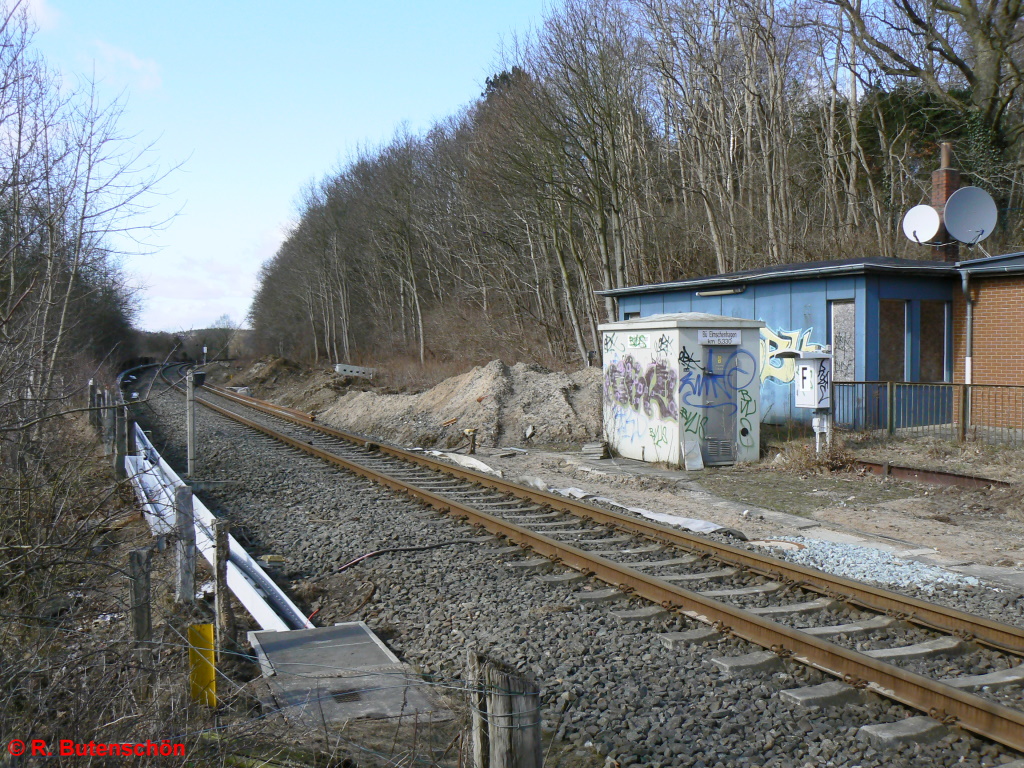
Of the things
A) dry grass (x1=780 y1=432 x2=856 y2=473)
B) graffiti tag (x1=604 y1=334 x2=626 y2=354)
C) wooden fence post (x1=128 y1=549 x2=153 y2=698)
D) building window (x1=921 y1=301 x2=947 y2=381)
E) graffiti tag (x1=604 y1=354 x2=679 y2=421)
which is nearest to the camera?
wooden fence post (x1=128 y1=549 x2=153 y2=698)

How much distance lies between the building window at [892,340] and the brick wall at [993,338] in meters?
1.54

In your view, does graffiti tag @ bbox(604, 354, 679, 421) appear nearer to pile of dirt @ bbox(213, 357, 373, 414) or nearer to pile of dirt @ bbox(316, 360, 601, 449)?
pile of dirt @ bbox(316, 360, 601, 449)

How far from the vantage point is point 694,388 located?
14.5 metres

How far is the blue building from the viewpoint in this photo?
656 inches

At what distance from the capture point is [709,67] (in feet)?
104

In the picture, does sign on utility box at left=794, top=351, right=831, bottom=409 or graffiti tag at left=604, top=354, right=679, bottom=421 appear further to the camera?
graffiti tag at left=604, top=354, right=679, bottom=421

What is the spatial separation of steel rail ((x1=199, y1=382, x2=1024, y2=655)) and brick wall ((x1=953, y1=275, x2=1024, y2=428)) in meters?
9.35

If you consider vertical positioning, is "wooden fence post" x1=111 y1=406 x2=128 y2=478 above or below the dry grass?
above

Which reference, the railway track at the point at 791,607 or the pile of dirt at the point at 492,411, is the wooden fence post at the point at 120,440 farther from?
the pile of dirt at the point at 492,411

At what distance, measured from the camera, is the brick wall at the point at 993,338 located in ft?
51.8

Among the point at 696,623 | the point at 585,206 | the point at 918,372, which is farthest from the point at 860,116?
the point at 696,623

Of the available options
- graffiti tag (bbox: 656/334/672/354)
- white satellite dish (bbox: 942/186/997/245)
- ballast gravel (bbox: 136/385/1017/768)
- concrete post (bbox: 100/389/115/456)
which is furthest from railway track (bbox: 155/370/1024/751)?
white satellite dish (bbox: 942/186/997/245)

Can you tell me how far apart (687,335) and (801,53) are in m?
21.6

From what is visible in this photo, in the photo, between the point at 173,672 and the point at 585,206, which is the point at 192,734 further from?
the point at 585,206
